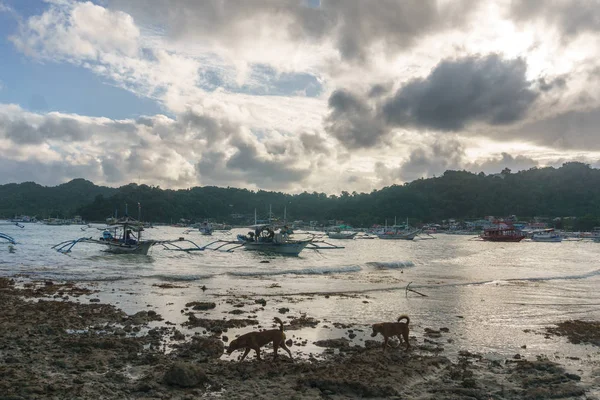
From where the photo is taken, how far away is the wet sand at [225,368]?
6.85 meters

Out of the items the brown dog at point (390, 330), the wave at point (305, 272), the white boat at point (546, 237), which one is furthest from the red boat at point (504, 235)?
the brown dog at point (390, 330)

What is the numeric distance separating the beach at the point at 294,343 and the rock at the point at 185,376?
0.06 ft

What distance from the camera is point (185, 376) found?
696 cm

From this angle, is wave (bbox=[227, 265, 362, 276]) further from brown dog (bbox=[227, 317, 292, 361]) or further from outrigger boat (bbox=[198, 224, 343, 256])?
brown dog (bbox=[227, 317, 292, 361])

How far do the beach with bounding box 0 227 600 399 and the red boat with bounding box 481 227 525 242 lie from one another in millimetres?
91282

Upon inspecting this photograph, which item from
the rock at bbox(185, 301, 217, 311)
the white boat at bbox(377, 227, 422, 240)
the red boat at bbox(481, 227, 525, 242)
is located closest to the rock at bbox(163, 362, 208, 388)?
the rock at bbox(185, 301, 217, 311)

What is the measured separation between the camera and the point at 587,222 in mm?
139625

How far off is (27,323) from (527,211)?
637ft

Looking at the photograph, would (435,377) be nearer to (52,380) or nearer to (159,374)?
(159,374)

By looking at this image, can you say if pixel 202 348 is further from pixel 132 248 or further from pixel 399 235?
pixel 399 235

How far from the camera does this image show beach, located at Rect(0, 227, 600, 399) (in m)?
7.07

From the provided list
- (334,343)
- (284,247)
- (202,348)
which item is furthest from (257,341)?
(284,247)

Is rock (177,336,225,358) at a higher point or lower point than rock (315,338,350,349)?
higher

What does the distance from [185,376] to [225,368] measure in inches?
42.9
